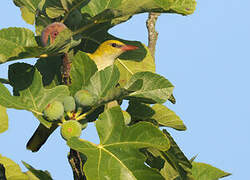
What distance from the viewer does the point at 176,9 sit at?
2832 millimetres

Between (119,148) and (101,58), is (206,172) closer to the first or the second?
(119,148)

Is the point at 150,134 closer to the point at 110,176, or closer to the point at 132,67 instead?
the point at 110,176

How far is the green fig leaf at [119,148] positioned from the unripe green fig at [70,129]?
69 mm

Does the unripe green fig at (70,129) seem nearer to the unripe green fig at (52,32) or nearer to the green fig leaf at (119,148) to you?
the green fig leaf at (119,148)

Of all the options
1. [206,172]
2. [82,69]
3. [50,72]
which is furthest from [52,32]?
[206,172]

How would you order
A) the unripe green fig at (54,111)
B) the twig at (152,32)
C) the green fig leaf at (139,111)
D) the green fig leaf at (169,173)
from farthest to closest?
the twig at (152,32), the green fig leaf at (169,173), the green fig leaf at (139,111), the unripe green fig at (54,111)

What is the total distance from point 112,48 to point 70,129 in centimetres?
129

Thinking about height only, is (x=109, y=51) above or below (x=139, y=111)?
above

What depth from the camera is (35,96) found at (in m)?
2.76

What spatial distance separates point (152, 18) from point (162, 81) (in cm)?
146

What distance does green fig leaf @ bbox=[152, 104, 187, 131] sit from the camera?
3174 millimetres

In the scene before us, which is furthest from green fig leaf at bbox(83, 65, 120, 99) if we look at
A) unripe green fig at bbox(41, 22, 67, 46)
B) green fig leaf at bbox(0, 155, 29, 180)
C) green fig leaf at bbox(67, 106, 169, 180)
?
green fig leaf at bbox(0, 155, 29, 180)

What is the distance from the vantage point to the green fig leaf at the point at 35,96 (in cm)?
272

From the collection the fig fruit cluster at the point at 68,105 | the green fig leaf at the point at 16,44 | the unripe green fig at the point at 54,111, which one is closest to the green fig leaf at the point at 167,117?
the fig fruit cluster at the point at 68,105
